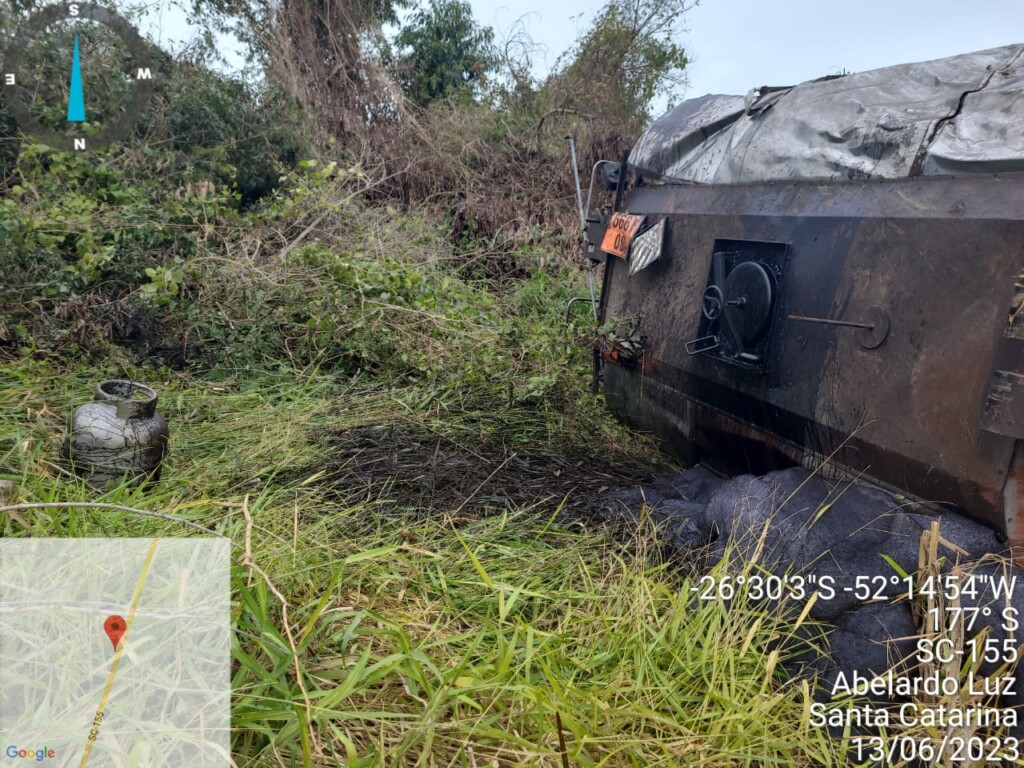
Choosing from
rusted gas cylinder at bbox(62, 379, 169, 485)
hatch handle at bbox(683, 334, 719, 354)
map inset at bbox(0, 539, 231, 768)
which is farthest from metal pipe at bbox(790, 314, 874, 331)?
rusted gas cylinder at bbox(62, 379, 169, 485)

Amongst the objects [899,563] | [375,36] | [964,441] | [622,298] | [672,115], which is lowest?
[899,563]

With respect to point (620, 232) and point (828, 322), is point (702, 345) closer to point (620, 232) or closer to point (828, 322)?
point (828, 322)

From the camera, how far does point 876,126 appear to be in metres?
2.81

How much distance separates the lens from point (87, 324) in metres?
5.32

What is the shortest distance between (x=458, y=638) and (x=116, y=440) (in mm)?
2021

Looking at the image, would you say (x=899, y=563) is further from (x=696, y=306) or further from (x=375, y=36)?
(x=375, y=36)

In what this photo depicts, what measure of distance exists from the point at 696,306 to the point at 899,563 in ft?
5.35

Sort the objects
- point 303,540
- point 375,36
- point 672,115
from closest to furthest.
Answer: point 303,540 → point 672,115 → point 375,36

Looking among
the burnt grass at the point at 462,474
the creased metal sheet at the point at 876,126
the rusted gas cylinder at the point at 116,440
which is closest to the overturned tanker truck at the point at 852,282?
the creased metal sheet at the point at 876,126

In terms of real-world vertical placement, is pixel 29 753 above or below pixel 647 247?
below

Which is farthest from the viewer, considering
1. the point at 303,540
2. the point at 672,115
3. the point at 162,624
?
the point at 672,115

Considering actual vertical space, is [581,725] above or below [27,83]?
below

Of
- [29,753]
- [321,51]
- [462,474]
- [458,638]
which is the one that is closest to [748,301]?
[462,474]

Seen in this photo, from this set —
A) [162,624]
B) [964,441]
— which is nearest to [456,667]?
[162,624]
